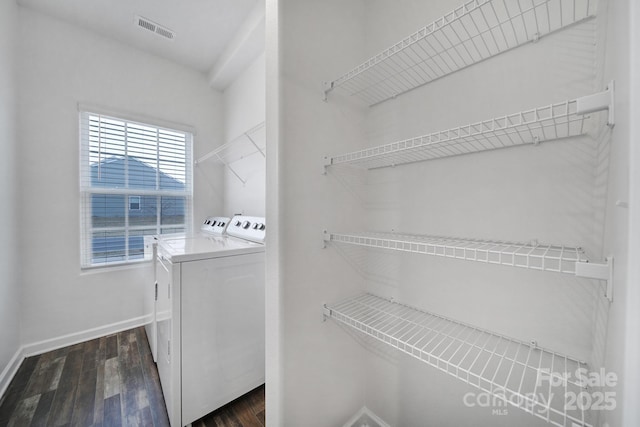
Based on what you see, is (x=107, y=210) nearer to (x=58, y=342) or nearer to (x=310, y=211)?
(x=58, y=342)

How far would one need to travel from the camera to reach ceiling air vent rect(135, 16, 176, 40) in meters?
2.16

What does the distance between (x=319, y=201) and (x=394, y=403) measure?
1114 mm

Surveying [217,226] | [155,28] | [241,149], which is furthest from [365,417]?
[155,28]

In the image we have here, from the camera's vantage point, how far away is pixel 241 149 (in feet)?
8.50

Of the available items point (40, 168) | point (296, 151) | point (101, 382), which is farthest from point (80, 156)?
point (296, 151)

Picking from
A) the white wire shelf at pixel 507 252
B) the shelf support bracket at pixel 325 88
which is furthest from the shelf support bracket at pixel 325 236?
the shelf support bracket at pixel 325 88

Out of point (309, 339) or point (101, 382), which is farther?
point (101, 382)

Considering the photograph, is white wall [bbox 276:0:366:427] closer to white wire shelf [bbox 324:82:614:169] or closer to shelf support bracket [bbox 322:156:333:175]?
shelf support bracket [bbox 322:156:333:175]

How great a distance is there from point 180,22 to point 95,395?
10.1ft

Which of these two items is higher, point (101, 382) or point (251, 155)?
point (251, 155)

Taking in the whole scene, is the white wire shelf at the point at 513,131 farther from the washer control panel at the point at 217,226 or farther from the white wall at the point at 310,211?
the washer control panel at the point at 217,226

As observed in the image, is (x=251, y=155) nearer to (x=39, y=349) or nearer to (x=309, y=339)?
(x=309, y=339)

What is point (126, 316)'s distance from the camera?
249 cm

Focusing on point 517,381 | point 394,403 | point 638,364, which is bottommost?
point 394,403
